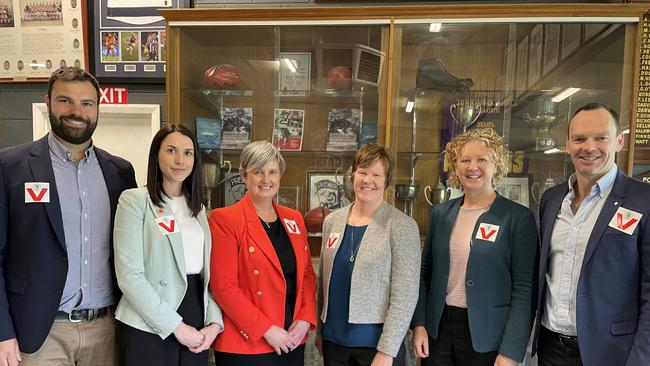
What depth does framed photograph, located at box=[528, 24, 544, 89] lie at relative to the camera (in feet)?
7.61

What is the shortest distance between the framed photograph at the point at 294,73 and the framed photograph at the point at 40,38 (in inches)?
56.9

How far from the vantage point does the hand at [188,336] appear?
151cm

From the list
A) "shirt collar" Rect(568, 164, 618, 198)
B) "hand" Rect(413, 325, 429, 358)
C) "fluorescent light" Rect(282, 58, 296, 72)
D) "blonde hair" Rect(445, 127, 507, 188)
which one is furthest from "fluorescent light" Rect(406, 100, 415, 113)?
"hand" Rect(413, 325, 429, 358)

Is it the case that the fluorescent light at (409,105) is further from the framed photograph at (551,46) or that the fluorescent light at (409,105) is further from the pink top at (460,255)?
the pink top at (460,255)

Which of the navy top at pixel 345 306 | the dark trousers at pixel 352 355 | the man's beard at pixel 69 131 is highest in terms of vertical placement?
the man's beard at pixel 69 131

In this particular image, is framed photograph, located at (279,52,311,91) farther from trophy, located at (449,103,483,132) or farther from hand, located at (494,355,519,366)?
hand, located at (494,355,519,366)

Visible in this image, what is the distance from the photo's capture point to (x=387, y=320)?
5.00ft

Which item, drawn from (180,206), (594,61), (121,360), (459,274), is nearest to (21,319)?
(121,360)

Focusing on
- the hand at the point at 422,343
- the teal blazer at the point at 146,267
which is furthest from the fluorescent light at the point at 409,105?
the teal blazer at the point at 146,267

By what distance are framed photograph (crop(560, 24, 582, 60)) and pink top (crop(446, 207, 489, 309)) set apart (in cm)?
130

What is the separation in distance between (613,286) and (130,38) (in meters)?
3.07

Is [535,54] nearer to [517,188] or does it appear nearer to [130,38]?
[517,188]

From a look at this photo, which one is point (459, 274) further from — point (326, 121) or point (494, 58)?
point (494, 58)

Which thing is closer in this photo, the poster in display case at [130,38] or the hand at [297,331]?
the hand at [297,331]
